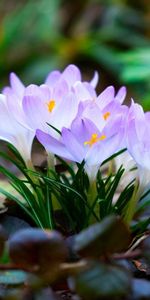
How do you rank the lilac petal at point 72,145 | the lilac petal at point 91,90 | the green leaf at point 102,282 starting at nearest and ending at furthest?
the green leaf at point 102,282
the lilac petal at point 72,145
the lilac petal at point 91,90

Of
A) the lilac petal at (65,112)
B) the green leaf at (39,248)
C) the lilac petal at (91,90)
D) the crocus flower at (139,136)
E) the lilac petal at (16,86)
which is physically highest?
the lilac petal at (16,86)

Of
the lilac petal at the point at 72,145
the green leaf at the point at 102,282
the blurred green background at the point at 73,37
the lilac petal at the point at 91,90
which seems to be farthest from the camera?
the blurred green background at the point at 73,37

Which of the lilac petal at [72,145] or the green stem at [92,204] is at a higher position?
the lilac petal at [72,145]

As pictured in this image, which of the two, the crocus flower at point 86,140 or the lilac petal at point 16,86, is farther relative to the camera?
the lilac petal at point 16,86

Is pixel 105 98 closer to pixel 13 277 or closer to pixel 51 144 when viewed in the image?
pixel 51 144

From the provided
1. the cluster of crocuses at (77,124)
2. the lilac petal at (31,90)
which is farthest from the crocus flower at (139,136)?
the lilac petal at (31,90)

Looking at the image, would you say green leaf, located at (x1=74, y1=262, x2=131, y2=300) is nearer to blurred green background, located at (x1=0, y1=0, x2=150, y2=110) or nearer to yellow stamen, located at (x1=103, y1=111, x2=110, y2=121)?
yellow stamen, located at (x1=103, y1=111, x2=110, y2=121)

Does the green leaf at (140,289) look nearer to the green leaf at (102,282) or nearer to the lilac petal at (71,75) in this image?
the green leaf at (102,282)
